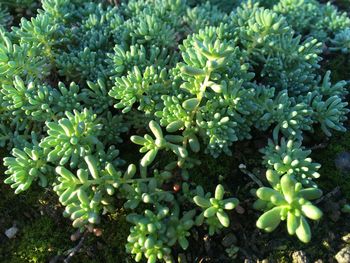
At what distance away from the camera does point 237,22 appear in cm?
378

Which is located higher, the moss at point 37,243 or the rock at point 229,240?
the moss at point 37,243

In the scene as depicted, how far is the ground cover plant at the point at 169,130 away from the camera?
2.66 m

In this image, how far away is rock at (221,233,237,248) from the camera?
9.35 feet

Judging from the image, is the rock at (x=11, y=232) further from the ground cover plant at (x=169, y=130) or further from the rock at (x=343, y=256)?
the rock at (x=343, y=256)

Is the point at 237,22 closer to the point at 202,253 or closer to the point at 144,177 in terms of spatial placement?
the point at 144,177

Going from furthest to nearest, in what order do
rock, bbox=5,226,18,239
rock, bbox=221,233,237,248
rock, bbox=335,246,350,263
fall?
rock, bbox=5,226,18,239, rock, bbox=221,233,237,248, rock, bbox=335,246,350,263

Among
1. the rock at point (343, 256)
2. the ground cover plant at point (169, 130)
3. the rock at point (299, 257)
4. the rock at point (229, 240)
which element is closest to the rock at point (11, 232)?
the ground cover plant at point (169, 130)

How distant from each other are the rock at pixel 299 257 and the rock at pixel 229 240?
15.4 inches

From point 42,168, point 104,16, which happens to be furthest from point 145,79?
point 104,16

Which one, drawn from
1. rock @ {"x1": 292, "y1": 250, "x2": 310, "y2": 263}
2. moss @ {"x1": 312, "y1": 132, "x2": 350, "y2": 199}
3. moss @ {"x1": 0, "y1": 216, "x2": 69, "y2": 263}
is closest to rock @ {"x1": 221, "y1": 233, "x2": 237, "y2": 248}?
rock @ {"x1": 292, "y1": 250, "x2": 310, "y2": 263}

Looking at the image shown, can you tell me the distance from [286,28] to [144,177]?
1591mm

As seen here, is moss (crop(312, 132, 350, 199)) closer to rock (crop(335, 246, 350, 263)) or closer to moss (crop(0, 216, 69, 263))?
rock (crop(335, 246, 350, 263))

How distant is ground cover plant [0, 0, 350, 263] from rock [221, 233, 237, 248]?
2 centimetres

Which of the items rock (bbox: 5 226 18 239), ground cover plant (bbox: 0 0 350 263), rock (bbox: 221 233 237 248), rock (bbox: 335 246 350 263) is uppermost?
ground cover plant (bbox: 0 0 350 263)
